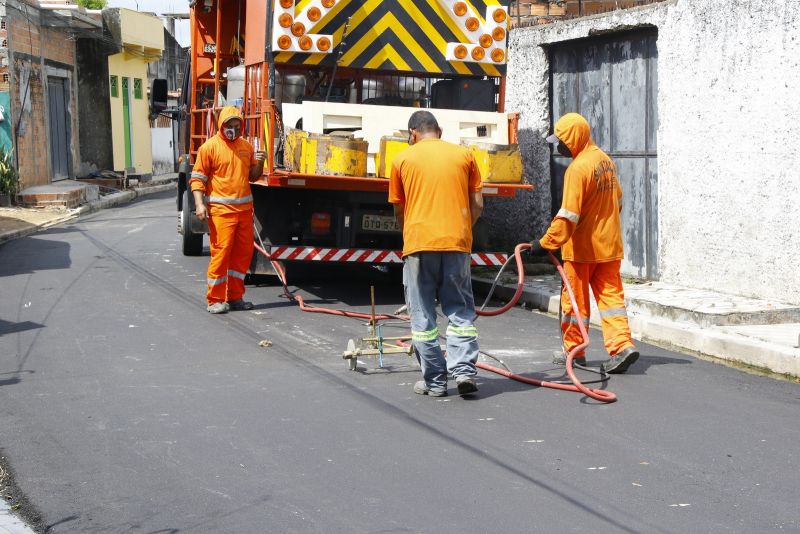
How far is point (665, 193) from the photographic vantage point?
1119 centimetres

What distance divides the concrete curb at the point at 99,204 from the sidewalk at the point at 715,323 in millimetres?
9938

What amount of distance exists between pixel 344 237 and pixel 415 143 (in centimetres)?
368

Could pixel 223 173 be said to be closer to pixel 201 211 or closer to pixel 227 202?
pixel 227 202

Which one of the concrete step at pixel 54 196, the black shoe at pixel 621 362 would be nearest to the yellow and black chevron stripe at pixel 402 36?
the black shoe at pixel 621 362

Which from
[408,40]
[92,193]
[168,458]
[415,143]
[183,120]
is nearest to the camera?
[168,458]

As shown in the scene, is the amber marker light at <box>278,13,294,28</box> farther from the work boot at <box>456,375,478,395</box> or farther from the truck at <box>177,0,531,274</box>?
the work boot at <box>456,375,478,395</box>

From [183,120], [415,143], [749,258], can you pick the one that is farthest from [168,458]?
[183,120]

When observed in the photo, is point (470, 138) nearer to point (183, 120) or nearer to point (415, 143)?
point (415, 143)

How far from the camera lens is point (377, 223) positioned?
10750 millimetres

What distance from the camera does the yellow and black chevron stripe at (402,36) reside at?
10.9 meters

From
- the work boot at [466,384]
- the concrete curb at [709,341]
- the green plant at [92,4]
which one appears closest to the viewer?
the work boot at [466,384]

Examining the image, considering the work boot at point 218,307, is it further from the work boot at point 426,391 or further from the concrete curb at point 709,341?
the work boot at point 426,391

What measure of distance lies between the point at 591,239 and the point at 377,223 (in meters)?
3.45

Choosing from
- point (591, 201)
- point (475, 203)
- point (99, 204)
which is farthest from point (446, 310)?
point (99, 204)
